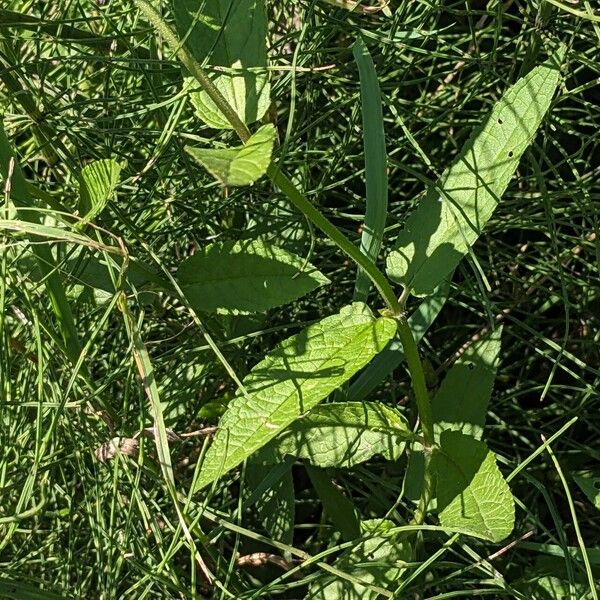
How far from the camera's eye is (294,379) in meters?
0.72

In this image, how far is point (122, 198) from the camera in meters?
1.10

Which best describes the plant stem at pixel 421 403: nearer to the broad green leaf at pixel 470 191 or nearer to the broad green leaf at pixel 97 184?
the broad green leaf at pixel 470 191

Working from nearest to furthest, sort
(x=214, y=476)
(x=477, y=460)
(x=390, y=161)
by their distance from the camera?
1. (x=214, y=476)
2. (x=477, y=460)
3. (x=390, y=161)

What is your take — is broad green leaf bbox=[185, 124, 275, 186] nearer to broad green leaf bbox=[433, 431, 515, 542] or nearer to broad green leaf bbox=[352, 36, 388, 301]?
broad green leaf bbox=[352, 36, 388, 301]

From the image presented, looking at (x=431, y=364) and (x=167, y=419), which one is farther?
(x=431, y=364)

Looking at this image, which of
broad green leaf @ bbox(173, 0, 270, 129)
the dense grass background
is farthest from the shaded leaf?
broad green leaf @ bbox(173, 0, 270, 129)

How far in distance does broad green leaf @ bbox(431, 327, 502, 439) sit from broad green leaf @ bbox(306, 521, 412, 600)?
13 cm

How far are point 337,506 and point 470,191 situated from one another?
1.15 ft

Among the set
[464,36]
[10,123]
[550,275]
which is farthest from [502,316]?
[10,123]

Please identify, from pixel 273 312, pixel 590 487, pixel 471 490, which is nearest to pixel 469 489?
pixel 471 490

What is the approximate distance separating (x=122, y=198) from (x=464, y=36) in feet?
1.58

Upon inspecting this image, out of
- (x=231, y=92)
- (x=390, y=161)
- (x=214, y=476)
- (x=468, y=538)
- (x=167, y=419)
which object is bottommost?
(x=468, y=538)

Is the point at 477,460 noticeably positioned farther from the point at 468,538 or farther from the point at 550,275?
the point at 550,275

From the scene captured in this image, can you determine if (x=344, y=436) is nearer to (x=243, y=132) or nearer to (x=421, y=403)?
(x=421, y=403)
